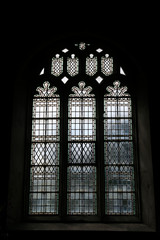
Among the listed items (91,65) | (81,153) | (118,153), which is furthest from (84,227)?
(91,65)

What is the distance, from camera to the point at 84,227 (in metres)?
3.97

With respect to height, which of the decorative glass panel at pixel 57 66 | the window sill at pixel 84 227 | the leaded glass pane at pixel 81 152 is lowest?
the window sill at pixel 84 227

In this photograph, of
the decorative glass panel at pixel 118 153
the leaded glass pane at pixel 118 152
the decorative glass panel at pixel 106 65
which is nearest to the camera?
the decorative glass panel at pixel 118 153

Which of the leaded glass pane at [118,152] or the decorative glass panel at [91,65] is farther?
the decorative glass panel at [91,65]

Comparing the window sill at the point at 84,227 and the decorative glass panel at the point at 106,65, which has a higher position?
the decorative glass panel at the point at 106,65

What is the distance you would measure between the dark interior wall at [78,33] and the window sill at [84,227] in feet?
5.31

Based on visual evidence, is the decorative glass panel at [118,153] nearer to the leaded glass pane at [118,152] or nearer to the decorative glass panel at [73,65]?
the leaded glass pane at [118,152]

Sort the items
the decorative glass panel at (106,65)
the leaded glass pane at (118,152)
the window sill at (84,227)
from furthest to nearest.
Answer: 1. the decorative glass panel at (106,65)
2. the leaded glass pane at (118,152)
3. the window sill at (84,227)

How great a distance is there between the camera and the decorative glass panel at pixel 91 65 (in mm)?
4879

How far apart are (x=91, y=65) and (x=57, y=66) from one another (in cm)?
57

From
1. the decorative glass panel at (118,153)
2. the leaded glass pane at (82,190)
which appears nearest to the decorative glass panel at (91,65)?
the decorative glass panel at (118,153)

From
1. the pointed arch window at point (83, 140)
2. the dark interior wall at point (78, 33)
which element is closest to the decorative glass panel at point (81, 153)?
the pointed arch window at point (83, 140)

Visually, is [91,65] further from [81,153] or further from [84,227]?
[84,227]
